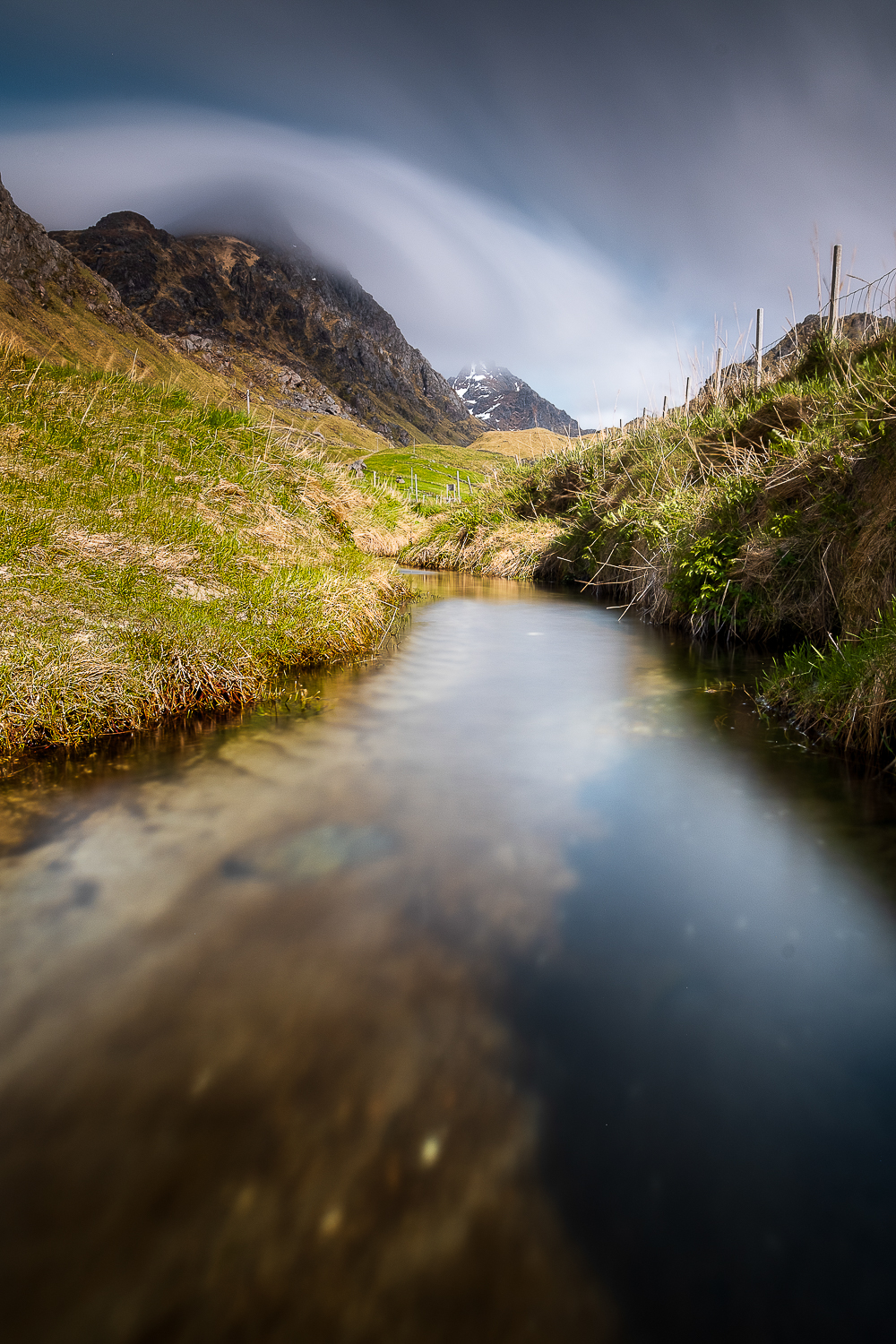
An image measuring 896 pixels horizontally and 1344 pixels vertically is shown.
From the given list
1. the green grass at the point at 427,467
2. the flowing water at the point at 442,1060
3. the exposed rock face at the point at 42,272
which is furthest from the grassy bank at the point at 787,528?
the exposed rock face at the point at 42,272

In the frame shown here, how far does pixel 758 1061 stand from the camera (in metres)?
2.10

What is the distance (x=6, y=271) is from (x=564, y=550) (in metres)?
167

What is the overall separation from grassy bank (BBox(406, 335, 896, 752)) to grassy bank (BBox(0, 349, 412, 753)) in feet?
15.3

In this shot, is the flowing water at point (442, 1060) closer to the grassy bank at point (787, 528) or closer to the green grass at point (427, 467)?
the grassy bank at point (787, 528)

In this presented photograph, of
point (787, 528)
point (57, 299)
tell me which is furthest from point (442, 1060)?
point (57, 299)

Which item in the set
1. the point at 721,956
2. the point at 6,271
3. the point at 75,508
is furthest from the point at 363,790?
the point at 6,271

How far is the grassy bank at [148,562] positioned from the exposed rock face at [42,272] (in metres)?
153

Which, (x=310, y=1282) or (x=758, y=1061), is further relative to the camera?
(x=758, y=1061)

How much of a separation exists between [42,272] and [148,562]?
18393 centimetres

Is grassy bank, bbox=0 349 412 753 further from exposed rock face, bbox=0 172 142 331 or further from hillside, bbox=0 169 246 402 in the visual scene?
exposed rock face, bbox=0 172 142 331

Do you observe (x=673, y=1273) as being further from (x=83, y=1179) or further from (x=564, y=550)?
(x=564, y=550)

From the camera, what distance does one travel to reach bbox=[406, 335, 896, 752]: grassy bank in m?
5.08

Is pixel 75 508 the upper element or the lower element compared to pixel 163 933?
upper

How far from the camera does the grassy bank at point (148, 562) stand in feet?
15.1
